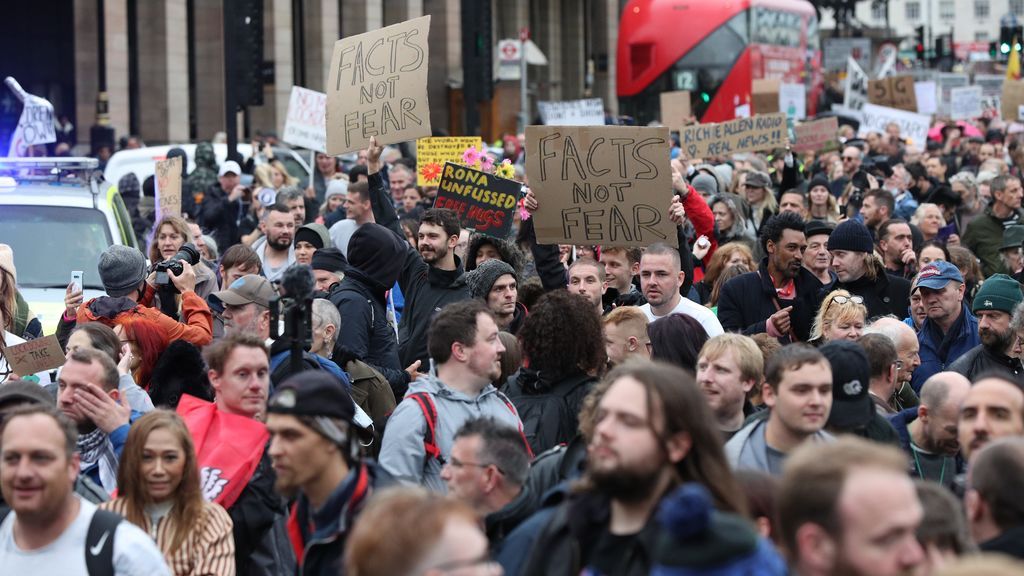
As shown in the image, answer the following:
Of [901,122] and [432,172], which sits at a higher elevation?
[901,122]

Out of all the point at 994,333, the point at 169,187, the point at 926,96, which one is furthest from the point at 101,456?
the point at 926,96

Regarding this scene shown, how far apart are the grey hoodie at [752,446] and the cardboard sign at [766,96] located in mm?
16539

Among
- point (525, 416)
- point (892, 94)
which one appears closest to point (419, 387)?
point (525, 416)

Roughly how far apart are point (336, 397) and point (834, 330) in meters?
3.83

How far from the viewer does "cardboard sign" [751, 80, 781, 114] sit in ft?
72.0

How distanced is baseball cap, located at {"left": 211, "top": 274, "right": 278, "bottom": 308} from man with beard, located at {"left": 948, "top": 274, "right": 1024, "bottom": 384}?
3.38 m

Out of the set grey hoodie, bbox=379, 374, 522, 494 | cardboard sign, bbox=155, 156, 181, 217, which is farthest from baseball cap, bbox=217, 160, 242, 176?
grey hoodie, bbox=379, 374, 522, 494

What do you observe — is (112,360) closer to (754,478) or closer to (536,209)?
(754,478)

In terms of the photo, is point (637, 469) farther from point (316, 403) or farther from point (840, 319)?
point (840, 319)

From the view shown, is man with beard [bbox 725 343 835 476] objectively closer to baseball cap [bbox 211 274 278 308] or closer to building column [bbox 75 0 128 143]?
baseball cap [bbox 211 274 278 308]

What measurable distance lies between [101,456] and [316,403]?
171cm

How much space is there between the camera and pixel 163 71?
107ft

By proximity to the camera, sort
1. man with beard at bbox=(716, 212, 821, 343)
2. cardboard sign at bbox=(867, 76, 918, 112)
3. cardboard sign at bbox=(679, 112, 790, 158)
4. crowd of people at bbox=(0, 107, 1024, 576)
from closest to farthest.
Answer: crowd of people at bbox=(0, 107, 1024, 576)
man with beard at bbox=(716, 212, 821, 343)
cardboard sign at bbox=(679, 112, 790, 158)
cardboard sign at bbox=(867, 76, 918, 112)

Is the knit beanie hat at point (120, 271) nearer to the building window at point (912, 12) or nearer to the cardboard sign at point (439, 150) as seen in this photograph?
the cardboard sign at point (439, 150)
